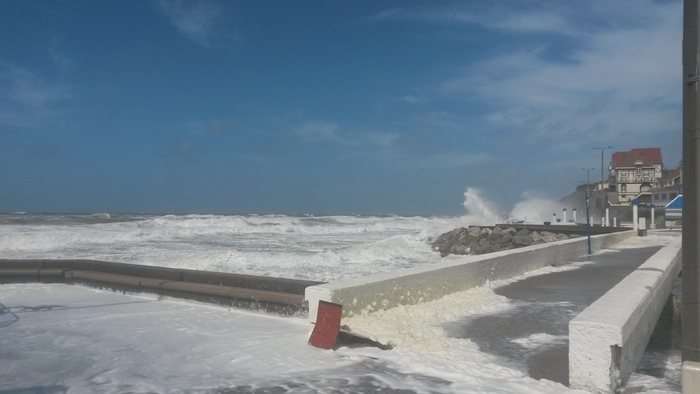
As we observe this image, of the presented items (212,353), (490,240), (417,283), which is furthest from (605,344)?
(490,240)

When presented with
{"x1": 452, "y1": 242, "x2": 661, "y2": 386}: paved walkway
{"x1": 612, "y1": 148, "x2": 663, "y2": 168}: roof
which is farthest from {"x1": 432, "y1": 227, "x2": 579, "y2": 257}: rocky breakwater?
{"x1": 612, "y1": 148, "x2": 663, "y2": 168}: roof

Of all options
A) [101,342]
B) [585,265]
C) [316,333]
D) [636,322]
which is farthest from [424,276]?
[585,265]

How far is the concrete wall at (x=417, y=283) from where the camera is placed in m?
6.49

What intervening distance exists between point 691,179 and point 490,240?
25479mm

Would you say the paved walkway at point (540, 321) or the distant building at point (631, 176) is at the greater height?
the distant building at point (631, 176)

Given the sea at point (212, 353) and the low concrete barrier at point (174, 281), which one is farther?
the low concrete barrier at point (174, 281)

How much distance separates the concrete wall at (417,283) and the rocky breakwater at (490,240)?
50.5 feet

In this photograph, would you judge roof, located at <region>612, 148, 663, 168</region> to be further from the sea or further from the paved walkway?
the sea

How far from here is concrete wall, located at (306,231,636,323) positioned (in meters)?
6.49

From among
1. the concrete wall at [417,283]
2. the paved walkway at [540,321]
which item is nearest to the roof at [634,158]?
the paved walkway at [540,321]

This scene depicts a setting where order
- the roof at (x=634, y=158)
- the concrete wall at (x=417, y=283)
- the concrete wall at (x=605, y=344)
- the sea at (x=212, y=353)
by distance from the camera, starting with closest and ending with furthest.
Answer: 1. the concrete wall at (x=605, y=344)
2. the sea at (x=212, y=353)
3. the concrete wall at (x=417, y=283)
4. the roof at (x=634, y=158)

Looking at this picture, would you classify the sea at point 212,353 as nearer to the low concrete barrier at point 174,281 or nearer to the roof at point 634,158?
the low concrete barrier at point 174,281

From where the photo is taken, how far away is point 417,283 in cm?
773

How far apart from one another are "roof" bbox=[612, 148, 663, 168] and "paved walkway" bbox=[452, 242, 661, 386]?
3736 inches
